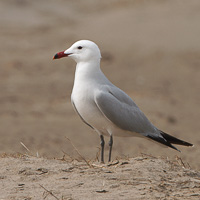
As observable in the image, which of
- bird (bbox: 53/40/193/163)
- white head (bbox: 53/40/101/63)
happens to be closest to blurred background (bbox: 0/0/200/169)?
bird (bbox: 53/40/193/163)

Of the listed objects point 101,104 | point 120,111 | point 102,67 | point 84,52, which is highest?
point 84,52

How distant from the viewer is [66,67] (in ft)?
54.3

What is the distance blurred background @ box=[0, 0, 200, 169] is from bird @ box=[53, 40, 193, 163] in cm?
40

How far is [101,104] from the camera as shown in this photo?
234 inches

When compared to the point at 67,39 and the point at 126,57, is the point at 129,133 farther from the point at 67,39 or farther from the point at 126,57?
the point at 67,39

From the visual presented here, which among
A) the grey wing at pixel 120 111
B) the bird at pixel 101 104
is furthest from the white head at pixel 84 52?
the grey wing at pixel 120 111

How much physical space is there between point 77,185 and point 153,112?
7.67m

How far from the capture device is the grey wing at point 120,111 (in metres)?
5.98

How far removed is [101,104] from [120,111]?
32cm

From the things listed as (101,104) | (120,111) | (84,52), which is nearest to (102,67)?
(84,52)

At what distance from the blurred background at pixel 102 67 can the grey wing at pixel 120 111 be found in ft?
1.38

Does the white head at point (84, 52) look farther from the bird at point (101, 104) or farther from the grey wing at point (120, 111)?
Answer: the grey wing at point (120, 111)

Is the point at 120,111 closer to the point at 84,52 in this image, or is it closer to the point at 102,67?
the point at 84,52

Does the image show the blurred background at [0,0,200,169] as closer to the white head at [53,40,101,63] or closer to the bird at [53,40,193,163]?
the bird at [53,40,193,163]
